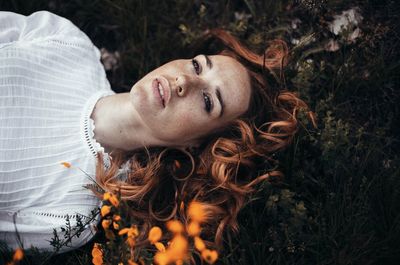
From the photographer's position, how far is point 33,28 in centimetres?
341

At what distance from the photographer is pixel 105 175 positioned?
3.03m

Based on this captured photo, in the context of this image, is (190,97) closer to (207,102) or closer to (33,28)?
(207,102)

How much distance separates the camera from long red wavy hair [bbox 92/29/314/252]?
306cm

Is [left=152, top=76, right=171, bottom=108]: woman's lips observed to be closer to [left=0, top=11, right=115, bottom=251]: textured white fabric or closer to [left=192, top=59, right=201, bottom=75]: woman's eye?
[left=192, top=59, right=201, bottom=75]: woman's eye

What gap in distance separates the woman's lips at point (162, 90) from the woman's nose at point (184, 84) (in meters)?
0.07

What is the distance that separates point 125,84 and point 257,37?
1.34m

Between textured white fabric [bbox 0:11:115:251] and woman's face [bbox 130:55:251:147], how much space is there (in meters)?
0.62

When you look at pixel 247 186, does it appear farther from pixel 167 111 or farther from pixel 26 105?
pixel 26 105

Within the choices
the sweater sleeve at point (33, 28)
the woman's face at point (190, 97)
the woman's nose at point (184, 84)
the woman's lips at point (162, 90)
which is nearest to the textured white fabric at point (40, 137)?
the sweater sleeve at point (33, 28)

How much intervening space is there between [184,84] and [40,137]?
1.22m

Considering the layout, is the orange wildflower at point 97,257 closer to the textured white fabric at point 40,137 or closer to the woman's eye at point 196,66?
the textured white fabric at point 40,137

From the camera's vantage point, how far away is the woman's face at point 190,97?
2.72 m

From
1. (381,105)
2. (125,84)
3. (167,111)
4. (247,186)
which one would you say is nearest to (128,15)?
(125,84)

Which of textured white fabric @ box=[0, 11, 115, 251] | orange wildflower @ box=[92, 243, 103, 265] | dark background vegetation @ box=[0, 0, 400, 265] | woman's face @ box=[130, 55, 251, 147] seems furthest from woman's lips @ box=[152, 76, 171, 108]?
orange wildflower @ box=[92, 243, 103, 265]
